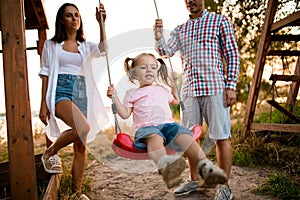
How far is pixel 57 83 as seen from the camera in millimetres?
2682

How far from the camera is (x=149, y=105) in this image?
230 cm

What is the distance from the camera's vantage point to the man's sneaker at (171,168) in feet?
5.94

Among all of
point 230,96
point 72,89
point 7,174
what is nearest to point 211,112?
point 230,96

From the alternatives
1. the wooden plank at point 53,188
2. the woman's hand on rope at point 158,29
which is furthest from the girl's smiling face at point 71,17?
the wooden plank at point 53,188

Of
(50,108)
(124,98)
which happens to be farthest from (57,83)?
(124,98)

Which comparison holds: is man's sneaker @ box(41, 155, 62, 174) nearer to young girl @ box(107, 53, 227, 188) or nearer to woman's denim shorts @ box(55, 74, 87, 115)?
woman's denim shorts @ box(55, 74, 87, 115)

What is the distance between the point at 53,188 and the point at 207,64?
144 centimetres

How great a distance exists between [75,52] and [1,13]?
0.71 metres

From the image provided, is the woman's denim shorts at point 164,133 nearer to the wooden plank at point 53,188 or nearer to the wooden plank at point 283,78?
the wooden plank at point 53,188

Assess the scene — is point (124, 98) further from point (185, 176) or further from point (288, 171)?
point (288, 171)

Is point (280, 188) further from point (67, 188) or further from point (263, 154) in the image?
point (67, 188)

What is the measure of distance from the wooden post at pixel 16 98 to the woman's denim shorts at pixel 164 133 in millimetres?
615

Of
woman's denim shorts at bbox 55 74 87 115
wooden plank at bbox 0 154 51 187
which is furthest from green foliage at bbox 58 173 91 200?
woman's denim shorts at bbox 55 74 87 115

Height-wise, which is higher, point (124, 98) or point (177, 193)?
point (124, 98)
